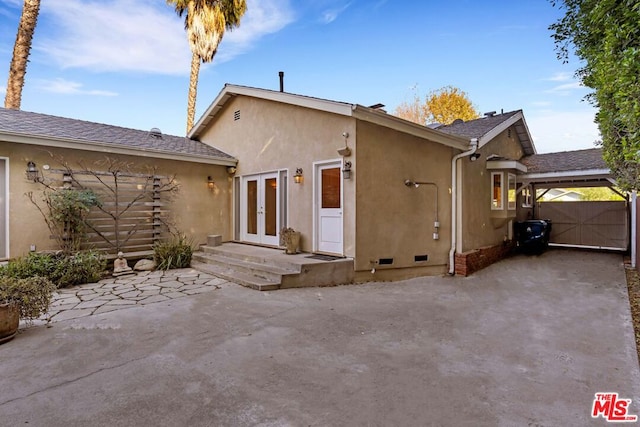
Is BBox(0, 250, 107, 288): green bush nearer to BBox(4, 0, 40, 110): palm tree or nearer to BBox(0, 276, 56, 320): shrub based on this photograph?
BBox(0, 276, 56, 320): shrub

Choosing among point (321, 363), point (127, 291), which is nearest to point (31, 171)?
point (127, 291)

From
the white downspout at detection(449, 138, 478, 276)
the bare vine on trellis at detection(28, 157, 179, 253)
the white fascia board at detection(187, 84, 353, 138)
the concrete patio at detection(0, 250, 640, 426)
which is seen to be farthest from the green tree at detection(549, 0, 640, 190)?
the bare vine on trellis at detection(28, 157, 179, 253)

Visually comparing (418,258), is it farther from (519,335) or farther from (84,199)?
(84,199)

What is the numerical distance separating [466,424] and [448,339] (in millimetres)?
1883

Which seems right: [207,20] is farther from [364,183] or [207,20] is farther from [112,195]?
[364,183]

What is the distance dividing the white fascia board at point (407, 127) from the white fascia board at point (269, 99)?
359 mm

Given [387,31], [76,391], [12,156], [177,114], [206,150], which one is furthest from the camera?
[177,114]

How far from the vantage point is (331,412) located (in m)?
2.65

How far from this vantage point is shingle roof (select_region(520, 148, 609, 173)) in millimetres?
10757

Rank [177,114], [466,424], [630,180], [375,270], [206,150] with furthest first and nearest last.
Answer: [177,114], [206,150], [375,270], [630,180], [466,424]

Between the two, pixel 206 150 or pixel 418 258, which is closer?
pixel 418 258

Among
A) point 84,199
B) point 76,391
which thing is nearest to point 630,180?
point 76,391

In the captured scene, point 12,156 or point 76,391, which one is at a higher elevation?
point 12,156

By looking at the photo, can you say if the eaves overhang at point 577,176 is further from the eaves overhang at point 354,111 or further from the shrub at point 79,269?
the shrub at point 79,269
